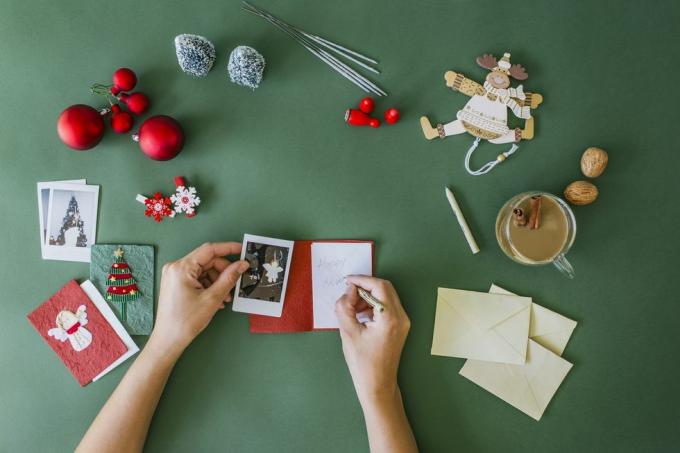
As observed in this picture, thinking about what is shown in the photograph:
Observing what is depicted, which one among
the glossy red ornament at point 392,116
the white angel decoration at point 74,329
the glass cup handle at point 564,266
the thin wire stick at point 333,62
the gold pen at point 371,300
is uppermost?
the thin wire stick at point 333,62

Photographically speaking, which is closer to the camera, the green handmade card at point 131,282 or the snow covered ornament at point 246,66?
the snow covered ornament at point 246,66

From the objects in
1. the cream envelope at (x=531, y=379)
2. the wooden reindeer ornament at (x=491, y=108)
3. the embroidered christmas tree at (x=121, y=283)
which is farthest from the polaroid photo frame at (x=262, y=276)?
the cream envelope at (x=531, y=379)

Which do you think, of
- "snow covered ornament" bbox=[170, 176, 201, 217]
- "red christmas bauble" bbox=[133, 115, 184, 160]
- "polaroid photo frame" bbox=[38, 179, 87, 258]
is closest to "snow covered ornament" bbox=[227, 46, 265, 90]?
"red christmas bauble" bbox=[133, 115, 184, 160]

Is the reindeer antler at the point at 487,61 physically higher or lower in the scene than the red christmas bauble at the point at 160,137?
higher

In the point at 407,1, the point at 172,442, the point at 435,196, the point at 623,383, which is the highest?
the point at 407,1

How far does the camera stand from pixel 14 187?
3.81ft

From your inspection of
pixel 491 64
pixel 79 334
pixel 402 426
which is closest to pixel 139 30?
pixel 79 334

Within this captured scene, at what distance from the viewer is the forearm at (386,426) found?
1055mm

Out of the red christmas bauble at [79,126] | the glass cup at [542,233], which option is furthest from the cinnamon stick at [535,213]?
the red christmas bauble at [79,126]

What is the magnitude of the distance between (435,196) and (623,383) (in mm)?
703

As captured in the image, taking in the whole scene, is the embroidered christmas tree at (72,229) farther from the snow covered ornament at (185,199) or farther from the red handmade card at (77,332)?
the snow covered ornament at (185,199)

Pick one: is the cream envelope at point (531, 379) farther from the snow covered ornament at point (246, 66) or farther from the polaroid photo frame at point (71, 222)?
the polaroid photo frame at point (71, 222)

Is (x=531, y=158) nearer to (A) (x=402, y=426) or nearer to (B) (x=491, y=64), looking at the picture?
(B) (x=491, y=64)

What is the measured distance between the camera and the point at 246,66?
103 centimetres
